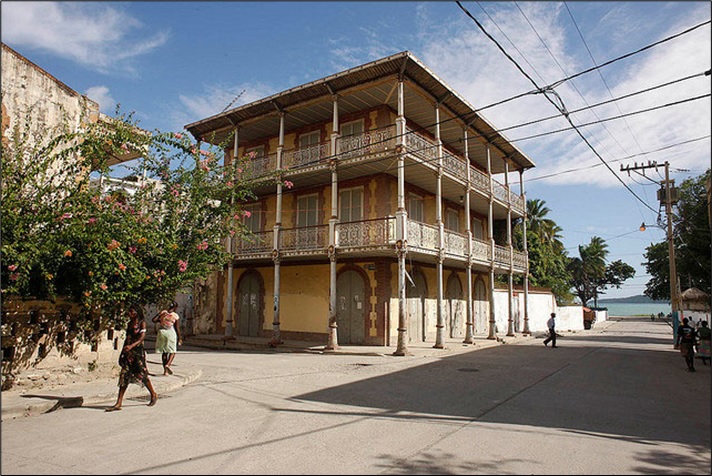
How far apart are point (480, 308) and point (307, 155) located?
1297 centimetres

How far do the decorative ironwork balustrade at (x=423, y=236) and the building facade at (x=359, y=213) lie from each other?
0.04 m

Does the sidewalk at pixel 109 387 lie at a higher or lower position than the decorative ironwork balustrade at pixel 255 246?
lower

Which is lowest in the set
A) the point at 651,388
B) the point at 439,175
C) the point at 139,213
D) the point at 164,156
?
the point at 651,388

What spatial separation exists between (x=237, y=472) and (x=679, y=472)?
4.62 metres

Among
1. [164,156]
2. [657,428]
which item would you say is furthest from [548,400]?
[164,156]

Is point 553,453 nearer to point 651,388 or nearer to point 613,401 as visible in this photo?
point 613,401

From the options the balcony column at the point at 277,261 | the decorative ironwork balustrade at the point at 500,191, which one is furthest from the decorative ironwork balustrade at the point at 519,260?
the balcony column at the point at 277,261

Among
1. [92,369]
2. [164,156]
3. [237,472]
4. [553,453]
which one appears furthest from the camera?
[164,156]

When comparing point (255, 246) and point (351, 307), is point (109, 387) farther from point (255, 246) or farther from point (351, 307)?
point (255, 246)

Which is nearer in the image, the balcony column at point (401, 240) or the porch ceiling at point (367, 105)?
the balcony column at point (401, 240)

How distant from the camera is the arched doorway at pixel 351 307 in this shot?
1797cm

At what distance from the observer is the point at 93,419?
275 inches

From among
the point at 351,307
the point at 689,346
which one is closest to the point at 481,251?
the point at 351,307

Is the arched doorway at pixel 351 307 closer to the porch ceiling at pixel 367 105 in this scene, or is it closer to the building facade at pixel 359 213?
the building facade at pixel 359 213
